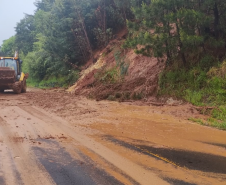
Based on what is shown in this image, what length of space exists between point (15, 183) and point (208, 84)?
10.3 meters

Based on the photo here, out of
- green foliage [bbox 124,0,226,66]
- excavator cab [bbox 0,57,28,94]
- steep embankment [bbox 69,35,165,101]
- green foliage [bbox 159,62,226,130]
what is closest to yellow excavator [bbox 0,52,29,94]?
excavator cab [bbox 0,57,28,94]

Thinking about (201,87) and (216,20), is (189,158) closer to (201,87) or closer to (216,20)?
(201,87)

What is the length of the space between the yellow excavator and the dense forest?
19.2ft

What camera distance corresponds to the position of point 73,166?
18.2 feet

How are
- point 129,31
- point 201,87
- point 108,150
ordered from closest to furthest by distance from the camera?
point 108,150 < point 201,87 < point 129,31

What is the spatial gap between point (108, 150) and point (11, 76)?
49.4 ft

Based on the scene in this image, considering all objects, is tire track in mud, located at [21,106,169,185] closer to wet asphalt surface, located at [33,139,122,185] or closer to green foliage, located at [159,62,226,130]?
wet asphalt surface, located at [33,139,122,185]

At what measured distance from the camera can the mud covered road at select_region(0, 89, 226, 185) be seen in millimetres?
5082

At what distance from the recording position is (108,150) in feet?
21.7

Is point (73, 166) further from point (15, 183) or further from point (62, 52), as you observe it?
point (62, 52)

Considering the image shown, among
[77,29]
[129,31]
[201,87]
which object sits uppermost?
[77,29]

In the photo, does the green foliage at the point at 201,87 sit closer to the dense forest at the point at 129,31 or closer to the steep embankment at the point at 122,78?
the dense forest at the point at 129,31

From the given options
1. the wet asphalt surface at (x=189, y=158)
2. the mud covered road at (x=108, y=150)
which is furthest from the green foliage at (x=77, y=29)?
the wet asphalt surface at (x=189, y=158)

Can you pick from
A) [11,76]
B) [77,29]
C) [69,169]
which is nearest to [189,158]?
[69,169]
